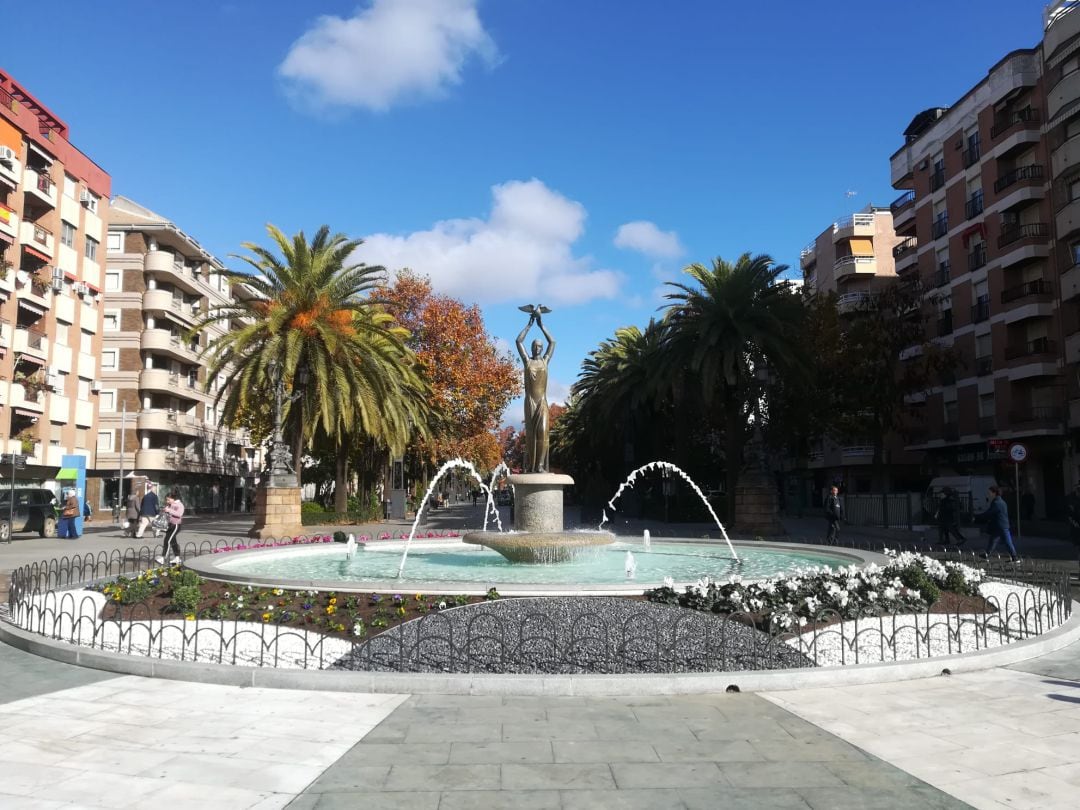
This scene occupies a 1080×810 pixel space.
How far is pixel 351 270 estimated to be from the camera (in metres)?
30.2

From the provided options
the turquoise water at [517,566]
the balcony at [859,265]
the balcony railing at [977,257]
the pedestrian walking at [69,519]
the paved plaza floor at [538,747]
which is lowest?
the paved plaza floor at [538,747]

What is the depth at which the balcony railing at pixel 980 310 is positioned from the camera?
132 feet

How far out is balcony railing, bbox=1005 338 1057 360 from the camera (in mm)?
36469

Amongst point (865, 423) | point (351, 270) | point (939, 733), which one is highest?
point (351, 270)

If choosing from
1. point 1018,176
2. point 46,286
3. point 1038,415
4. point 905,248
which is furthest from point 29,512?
point 905,248

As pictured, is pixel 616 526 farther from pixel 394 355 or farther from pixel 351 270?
pixel 351 270

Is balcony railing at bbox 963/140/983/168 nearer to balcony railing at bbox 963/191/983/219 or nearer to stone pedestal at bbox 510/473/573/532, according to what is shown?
balcony railing at bbox 963/191/983/219

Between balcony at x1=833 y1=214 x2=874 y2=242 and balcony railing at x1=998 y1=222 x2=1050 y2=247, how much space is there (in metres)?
18.5

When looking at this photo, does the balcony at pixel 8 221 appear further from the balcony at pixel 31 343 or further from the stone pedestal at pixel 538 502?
the stone pedestal at pixel 538 502

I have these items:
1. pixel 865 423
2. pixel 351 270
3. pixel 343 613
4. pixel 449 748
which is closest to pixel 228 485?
pixel 351 270

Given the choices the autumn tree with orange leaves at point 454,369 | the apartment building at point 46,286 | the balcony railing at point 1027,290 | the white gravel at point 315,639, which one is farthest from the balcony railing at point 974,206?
the apartment building at point 46,286

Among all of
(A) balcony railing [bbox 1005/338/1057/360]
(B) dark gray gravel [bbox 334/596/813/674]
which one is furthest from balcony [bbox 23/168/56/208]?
(A) balcony railing [bbox 1005/338/1057/360]

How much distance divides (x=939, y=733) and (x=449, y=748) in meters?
3.58

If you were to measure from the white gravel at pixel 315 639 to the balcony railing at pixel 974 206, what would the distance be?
36652mm
